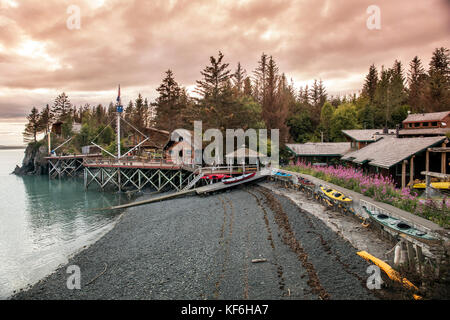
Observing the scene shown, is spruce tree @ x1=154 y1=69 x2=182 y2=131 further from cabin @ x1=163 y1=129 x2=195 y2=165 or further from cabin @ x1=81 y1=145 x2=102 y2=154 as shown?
cabin @ x1=81 y1=145 x2=102 y2=154

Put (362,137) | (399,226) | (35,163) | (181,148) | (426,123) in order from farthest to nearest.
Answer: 1. (35,163)
2. (181,148)
3. (362,137)
4. (426,123)
5. (399,226)

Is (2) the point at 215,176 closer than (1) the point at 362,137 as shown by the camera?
Yes

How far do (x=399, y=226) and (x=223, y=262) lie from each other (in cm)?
583

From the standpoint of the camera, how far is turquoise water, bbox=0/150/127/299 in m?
11.3

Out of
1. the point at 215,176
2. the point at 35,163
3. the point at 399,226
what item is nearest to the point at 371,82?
the point at 215,176

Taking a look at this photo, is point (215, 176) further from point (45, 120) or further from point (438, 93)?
point (45, 120)

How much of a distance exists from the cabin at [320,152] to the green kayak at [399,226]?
1989cm

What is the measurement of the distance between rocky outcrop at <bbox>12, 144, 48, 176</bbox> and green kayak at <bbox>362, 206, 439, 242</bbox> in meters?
68.8

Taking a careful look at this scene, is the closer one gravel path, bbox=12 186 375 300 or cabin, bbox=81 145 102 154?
gravel path, bbox=12 186 375 300

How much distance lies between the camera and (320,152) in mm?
28703

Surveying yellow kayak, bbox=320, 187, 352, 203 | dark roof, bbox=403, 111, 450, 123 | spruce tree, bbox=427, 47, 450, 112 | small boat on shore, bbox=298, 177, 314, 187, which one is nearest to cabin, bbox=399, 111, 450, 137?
dark roof, bbox=403, 111, 450, 123
